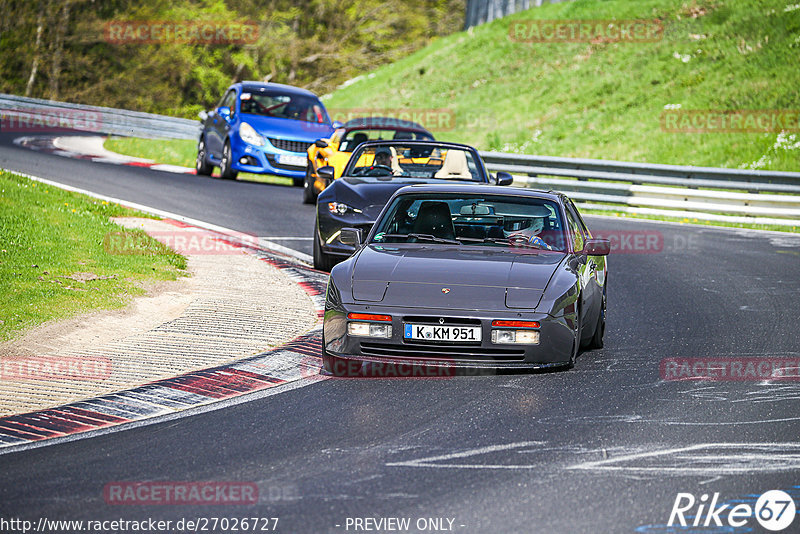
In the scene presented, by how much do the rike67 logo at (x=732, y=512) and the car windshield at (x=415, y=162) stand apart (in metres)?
8.75

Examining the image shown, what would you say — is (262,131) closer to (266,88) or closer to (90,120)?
(266,88)

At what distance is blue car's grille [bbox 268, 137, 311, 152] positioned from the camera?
21844 mm

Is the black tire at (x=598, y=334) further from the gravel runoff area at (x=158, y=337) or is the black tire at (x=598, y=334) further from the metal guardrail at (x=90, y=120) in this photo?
the metal guardrail at (x=90, y=120)

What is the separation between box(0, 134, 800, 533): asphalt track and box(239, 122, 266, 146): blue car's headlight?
43.8ft

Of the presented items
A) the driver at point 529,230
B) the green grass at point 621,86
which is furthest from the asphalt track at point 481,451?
the green grass at point 621,86

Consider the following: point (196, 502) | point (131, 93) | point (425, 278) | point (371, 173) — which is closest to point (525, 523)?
point (196, 502)

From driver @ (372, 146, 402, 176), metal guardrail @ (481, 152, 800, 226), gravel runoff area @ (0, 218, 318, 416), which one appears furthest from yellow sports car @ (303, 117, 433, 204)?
gravel runoff area @ (0, 218, 318, 416)

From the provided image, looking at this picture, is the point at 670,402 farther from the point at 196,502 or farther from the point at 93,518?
the point at 93,518

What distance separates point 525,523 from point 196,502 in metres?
1.49

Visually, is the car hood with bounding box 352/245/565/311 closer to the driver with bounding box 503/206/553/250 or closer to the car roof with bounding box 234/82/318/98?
the driver with bounding box 503/206/553/250

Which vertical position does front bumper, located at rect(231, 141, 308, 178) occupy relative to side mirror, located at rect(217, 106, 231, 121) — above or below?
below

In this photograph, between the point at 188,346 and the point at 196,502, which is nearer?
the point at 196,502

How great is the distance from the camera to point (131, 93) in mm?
58062

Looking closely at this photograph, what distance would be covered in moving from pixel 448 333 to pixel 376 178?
650cm
